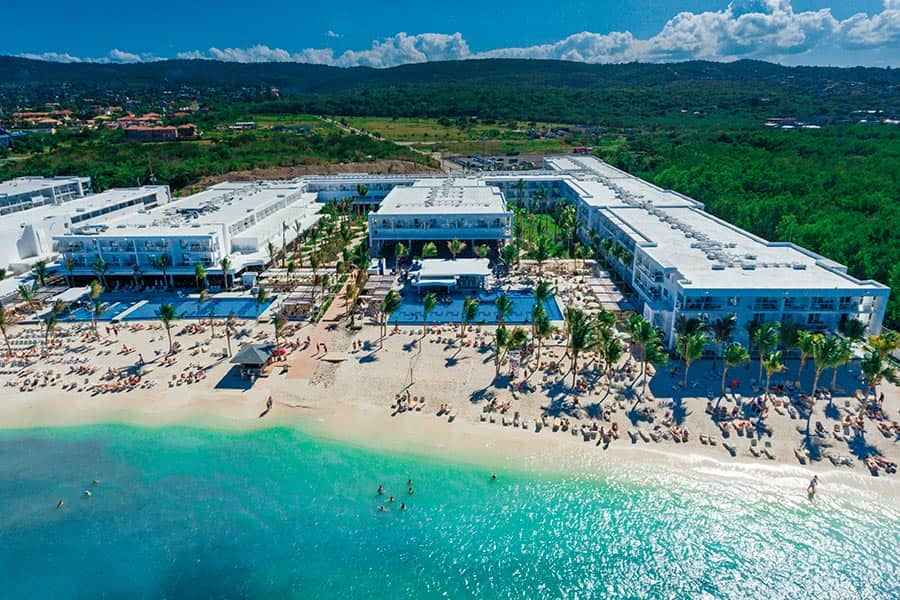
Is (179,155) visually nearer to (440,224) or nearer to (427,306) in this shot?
(440,224)

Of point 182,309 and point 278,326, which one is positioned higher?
point 278,326

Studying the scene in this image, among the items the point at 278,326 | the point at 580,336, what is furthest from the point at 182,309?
the point at 580,336

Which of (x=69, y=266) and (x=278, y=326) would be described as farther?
(x=69, y=266)

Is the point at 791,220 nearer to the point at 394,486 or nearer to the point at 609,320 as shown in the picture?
the point at 609,320

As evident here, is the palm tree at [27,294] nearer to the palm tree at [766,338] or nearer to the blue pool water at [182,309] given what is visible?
the blue pool water at [182,309]

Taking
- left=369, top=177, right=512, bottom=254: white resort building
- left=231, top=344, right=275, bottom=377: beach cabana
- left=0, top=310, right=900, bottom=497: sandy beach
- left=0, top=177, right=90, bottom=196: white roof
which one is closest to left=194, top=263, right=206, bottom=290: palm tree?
left=0, top=310, right=900, bottom=497: sandy beach

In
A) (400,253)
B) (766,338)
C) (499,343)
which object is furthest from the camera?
(400,253)

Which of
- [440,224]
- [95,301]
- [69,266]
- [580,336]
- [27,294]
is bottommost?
[95,301]
